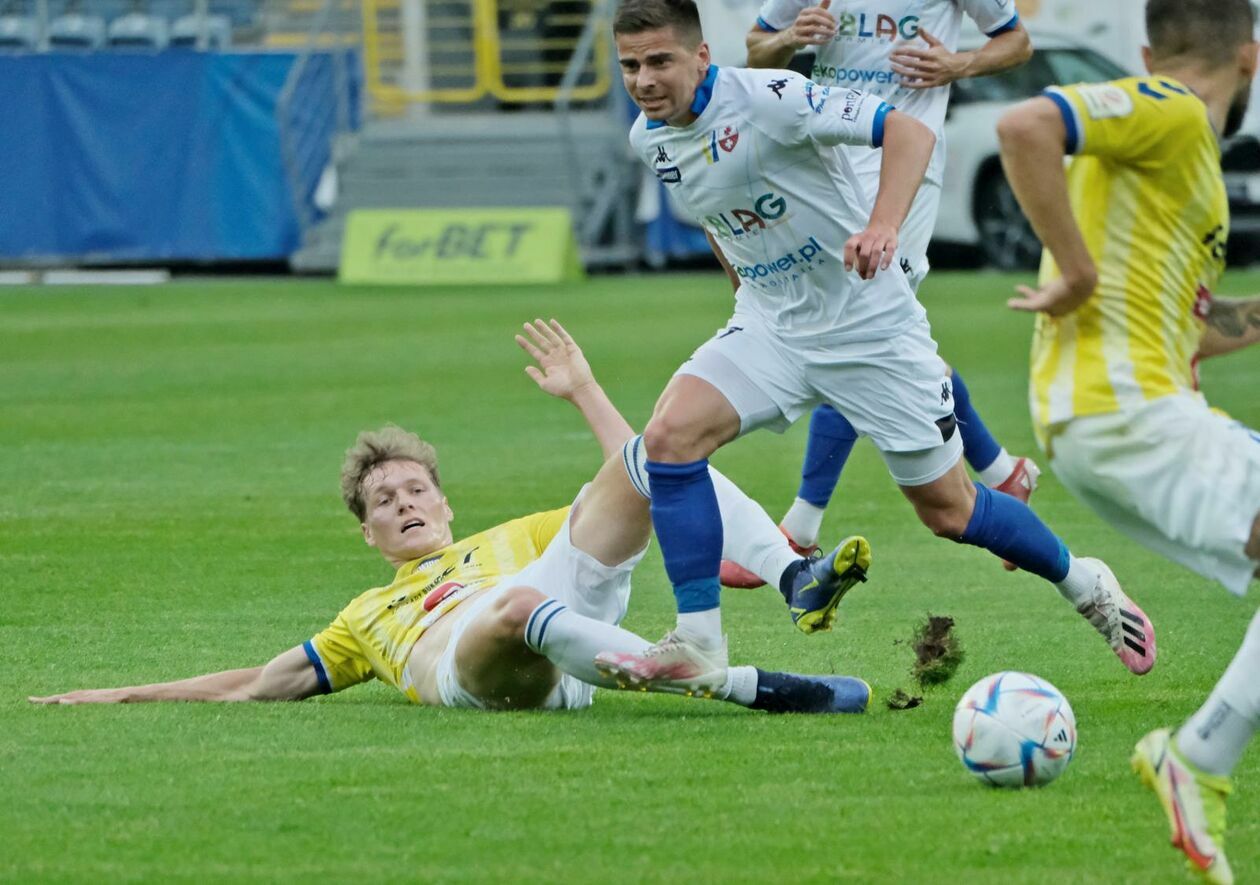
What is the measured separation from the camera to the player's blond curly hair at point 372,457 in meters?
6.42

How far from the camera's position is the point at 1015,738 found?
4.76 metres

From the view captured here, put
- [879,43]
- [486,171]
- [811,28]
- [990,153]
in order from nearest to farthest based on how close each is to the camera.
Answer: [811,28] < [879,43] < [990,153] < [486,171]

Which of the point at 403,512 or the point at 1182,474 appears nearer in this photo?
the point at 1182,474

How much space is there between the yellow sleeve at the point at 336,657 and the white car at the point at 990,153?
16.8 meters

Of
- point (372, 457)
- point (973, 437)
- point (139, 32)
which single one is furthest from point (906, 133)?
point (139, 32)

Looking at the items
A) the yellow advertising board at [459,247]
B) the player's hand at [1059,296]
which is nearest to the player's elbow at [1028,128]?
the player's hand at [1059,296]

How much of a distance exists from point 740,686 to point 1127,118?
6.63 ft

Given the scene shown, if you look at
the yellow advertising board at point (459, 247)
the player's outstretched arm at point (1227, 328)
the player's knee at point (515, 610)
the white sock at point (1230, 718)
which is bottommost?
the yellow advertising board at point (459, 247)

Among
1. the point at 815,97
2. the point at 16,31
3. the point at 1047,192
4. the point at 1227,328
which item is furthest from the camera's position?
the point at 16,31

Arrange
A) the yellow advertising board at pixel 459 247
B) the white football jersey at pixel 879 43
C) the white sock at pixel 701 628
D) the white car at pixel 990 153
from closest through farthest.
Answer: the white sock at pixel 701 628
the white football jersey at pixel 879 43
the white car at pixel 990 153
the yellow advertising board at pixel 459 247

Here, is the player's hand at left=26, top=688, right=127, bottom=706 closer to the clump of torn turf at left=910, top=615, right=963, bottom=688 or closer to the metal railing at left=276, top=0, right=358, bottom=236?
the clump of torn turf at left=910, top=615, right=963, bottom=688

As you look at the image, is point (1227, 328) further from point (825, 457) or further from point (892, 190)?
point (825, 457)

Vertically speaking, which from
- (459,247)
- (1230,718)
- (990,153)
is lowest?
(459,247)

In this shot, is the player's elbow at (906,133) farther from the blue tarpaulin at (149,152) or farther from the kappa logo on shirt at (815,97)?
the blue tarpaulin at (149,152)
